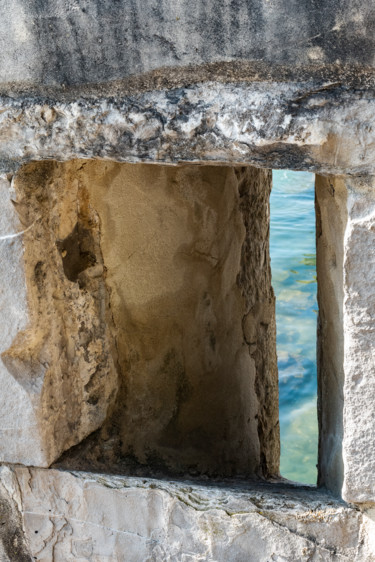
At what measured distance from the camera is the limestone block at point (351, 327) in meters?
1.57

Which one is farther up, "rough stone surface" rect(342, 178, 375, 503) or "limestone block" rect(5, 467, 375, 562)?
"rough stone surface" rect(342, 178, 375, 503)

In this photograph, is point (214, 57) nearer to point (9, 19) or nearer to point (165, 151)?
point (165, 151)

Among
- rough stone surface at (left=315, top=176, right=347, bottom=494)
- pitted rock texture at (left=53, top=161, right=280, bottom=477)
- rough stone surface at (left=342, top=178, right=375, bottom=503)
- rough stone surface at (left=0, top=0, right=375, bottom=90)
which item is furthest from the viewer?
pitted rock texture at (left=53, top=161, right=280, bottom=477)

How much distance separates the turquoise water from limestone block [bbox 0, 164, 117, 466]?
2801 mm

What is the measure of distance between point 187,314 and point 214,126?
119cm

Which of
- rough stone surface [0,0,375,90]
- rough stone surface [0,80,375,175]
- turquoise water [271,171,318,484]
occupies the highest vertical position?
rough stone surface [0,0,375,90]

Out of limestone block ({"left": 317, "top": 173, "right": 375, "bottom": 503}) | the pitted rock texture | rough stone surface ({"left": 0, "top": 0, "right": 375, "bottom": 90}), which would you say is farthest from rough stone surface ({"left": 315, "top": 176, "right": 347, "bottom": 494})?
the pitted rock texture

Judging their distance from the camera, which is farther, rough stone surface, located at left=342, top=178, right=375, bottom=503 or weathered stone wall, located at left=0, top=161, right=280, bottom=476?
weathered stone wall, located at left=0, top=161, right=280, bottom=476

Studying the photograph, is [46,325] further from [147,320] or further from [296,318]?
[296,318]

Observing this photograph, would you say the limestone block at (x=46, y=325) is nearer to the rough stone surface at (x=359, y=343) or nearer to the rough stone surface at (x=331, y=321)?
the rough stone surface at (x=331, y=321)

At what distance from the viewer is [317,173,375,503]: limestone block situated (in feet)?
5.14

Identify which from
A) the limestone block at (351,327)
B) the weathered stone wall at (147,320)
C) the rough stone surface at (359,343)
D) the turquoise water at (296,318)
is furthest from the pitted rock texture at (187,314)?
the turquoise water at (296,318)

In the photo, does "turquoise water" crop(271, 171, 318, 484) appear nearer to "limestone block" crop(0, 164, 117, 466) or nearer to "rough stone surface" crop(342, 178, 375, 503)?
"limestone block" crop(0, 164, 117, 466)

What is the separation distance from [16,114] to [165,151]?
0.36 metres
